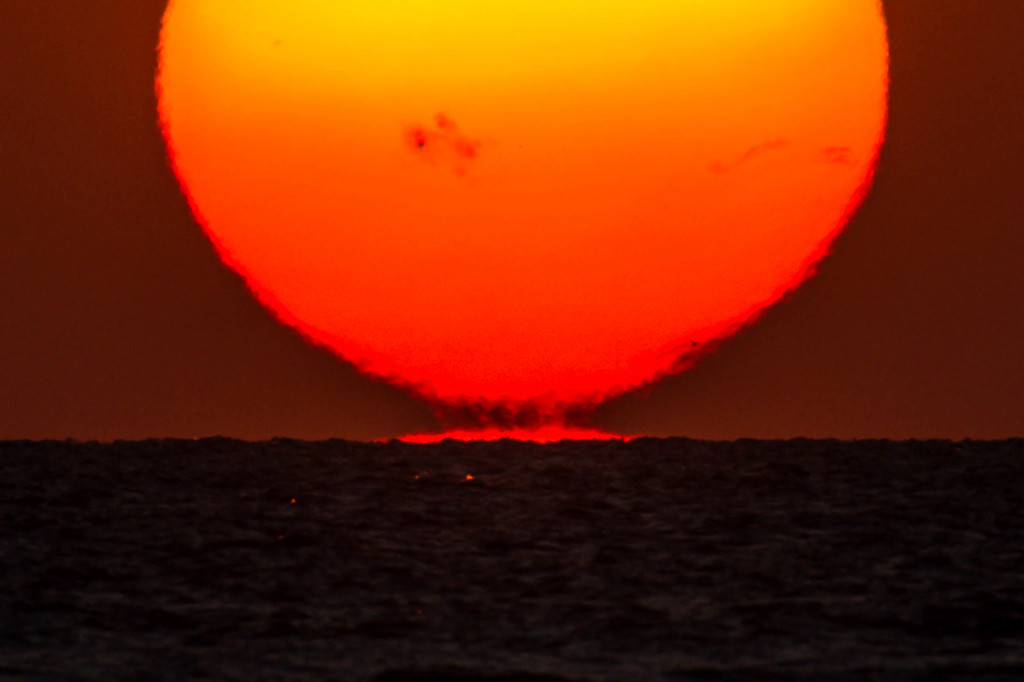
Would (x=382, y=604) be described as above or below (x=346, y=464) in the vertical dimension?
below

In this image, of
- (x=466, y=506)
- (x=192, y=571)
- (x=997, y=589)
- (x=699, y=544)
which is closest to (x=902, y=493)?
(x=466, y=506)

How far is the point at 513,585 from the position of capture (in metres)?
34.4

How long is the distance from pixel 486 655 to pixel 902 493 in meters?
46.9

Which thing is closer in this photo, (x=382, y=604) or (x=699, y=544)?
(x=382, y=604)

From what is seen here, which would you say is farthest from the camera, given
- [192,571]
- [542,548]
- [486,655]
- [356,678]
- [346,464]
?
[346,464]

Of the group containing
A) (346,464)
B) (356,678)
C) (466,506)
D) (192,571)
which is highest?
(346,464)

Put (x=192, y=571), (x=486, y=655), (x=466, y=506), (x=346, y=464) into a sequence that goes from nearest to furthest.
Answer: (x=486, y=655) → (x=192, y=571) → (x=466, y=506) → (x=346, y=464)

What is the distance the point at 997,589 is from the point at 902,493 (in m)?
36.7

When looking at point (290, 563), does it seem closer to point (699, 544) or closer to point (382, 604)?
point (382, 604)

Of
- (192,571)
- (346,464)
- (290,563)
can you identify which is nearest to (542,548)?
(290,563)

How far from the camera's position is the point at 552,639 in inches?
1072

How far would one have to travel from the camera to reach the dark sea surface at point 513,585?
25078mm

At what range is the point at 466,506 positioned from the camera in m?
62.7

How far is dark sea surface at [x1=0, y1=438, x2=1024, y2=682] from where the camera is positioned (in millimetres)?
25078
